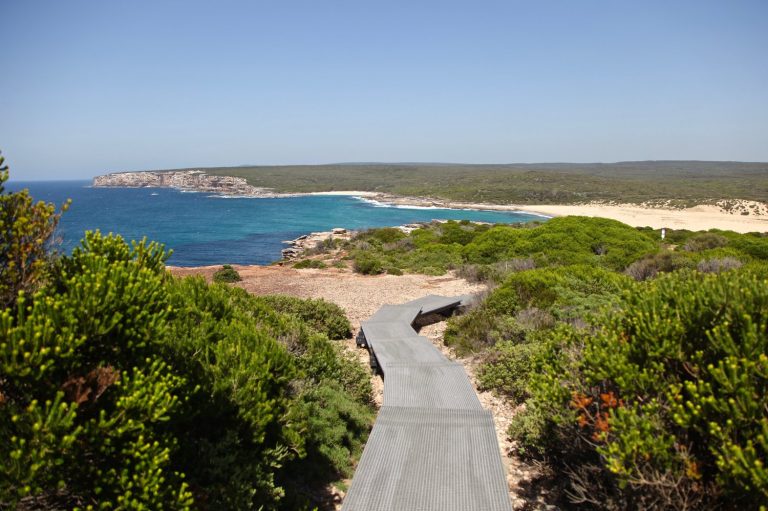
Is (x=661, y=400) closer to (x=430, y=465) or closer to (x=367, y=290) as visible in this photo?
(x=430, y=465)

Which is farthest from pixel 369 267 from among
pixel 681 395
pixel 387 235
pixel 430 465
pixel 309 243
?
pixel 309 243

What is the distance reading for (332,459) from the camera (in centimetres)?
677

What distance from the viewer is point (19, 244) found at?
411 centimetres

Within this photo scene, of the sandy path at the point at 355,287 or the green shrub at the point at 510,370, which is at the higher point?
the green shrub at the point at 510,370

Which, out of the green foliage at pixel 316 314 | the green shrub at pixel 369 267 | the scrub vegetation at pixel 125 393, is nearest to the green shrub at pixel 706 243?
the green shrub at pixel 369 267

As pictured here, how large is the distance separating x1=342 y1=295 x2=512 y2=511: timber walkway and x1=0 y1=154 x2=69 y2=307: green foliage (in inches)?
163

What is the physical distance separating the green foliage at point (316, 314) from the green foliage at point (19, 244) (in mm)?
8342

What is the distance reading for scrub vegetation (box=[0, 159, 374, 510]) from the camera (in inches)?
125

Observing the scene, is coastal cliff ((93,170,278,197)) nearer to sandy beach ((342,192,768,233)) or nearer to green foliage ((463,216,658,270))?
sandy beach ((342,192,768,233))

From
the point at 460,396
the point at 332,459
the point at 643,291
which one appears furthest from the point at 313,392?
the point at 643,291

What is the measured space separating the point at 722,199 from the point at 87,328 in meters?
98.2

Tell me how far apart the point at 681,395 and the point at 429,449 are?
3421 millimetres

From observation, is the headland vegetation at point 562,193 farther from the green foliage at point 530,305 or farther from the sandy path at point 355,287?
the green foliage at point 530,305

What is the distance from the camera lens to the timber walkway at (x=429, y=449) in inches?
211
